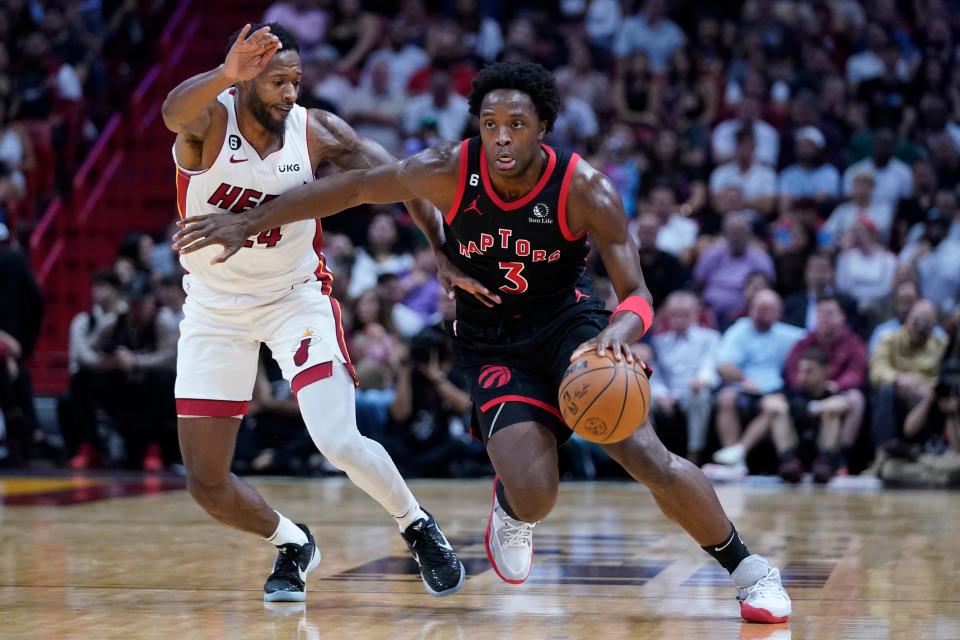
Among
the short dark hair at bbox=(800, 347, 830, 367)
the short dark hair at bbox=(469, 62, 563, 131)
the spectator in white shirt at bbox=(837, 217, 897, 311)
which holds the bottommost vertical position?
the short dark hair at bbox=(800, 347, 830, 367)

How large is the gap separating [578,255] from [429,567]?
128cm

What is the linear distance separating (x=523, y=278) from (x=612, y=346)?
0.69 m

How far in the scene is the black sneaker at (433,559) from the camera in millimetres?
5137

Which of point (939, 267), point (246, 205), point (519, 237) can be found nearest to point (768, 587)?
point (519, 237)

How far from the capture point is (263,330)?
5348mm

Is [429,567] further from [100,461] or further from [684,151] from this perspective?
[684,151]

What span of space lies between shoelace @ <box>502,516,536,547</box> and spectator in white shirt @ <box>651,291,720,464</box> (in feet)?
19.4

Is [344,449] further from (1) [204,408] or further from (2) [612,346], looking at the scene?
(2) [612,346]

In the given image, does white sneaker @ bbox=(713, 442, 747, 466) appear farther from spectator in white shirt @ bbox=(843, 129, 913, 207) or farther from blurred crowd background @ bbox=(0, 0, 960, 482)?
spectator in white shirt @ bbox=(843, 129, 913, 207)

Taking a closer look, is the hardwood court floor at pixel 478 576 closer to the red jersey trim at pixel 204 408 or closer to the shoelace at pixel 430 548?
the shoelace at pixel 430 548

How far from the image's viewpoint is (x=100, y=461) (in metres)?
12.0

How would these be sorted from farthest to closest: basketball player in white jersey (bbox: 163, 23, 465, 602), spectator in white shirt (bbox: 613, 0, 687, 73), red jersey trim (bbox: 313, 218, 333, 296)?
1. spectator in white shirt (bbox: 613, 0, 687, 73)
2. red jersey trim (bbox: 313, 218, 333, 296)
3. basketball player in white jersey (bbox: 163, 23, 465, 602)

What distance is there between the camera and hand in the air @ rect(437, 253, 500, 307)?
504 cm

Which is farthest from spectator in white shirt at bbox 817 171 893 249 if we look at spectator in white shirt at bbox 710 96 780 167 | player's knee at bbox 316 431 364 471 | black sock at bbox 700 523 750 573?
player's knee at bbox 316 431 364 471
